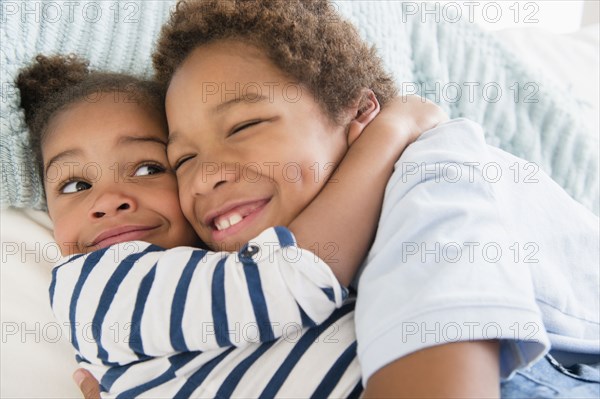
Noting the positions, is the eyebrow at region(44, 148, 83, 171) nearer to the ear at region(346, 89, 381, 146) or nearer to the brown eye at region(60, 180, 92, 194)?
the brown eye at region(60, 180, 92, 194)

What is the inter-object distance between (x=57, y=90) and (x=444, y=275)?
0.66 metres

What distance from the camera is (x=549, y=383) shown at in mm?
662

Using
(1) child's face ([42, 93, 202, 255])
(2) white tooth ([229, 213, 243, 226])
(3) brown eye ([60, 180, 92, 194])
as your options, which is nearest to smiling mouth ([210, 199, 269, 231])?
(2) white tooth ([229, 213, 243, 226])

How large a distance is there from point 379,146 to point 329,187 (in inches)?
3.3

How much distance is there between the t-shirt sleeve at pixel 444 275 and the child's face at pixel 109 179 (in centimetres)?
33

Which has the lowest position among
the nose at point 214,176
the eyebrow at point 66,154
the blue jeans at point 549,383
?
the blue jeans at point 549,383

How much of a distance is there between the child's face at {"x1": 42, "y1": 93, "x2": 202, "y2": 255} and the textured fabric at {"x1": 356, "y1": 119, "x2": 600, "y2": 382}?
33 centimetres

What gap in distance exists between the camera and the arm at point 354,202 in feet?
2.26

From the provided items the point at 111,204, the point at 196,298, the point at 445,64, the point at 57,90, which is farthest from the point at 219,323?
the point at 445,64

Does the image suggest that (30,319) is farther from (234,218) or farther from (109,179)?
(234,218)

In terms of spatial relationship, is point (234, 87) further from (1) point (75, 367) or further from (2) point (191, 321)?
(1) point (75, 367)

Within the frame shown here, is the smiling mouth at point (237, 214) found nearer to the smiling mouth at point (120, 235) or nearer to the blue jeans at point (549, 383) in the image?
the smiling mouth at point (120, 235)

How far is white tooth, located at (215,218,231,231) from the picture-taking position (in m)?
0.80

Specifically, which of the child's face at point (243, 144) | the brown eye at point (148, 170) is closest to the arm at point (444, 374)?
the child's face at point (243, 144)
